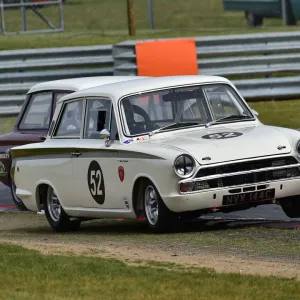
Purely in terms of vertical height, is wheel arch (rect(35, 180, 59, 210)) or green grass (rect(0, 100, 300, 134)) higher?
wheel arch (rect(35, 180, 59, 210))

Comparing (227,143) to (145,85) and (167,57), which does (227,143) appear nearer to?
(145,85)

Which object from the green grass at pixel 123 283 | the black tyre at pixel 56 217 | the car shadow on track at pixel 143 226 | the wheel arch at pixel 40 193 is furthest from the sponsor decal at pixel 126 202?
the green grass at pixel 123 283

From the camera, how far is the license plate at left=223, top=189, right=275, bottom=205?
10.9 metres

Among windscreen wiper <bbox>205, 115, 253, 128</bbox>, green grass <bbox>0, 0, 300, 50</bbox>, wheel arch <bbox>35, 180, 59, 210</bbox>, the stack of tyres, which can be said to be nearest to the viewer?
windscreen wiper <bbox>205, 115, 253, 128</bbox>

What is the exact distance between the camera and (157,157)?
10.9 meters

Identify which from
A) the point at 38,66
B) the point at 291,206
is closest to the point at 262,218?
the point at 291,206

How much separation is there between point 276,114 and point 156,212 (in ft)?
35.5

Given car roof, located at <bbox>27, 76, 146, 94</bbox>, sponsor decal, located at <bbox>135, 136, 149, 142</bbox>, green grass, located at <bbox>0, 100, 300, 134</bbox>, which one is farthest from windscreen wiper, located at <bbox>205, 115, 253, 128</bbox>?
green grass, located at <bbox>0, 100, 300, 134</bbox>

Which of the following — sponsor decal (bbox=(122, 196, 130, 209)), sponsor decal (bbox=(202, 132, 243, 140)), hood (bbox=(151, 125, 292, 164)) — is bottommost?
sponsor decal (bbox=(122, 196, 130, 209))

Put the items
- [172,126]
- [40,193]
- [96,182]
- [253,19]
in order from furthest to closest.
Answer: [253,19] → [40,193] → [96,182] → [172,126]

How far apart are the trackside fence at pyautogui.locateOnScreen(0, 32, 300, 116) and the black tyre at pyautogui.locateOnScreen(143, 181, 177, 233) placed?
10.7 metres

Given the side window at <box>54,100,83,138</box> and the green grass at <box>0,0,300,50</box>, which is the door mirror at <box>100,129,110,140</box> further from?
the green grass at <box>0,0,300,50</box>

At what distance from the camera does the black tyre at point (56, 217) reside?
1282 cm

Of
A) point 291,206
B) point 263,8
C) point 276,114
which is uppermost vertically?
point 263,8
